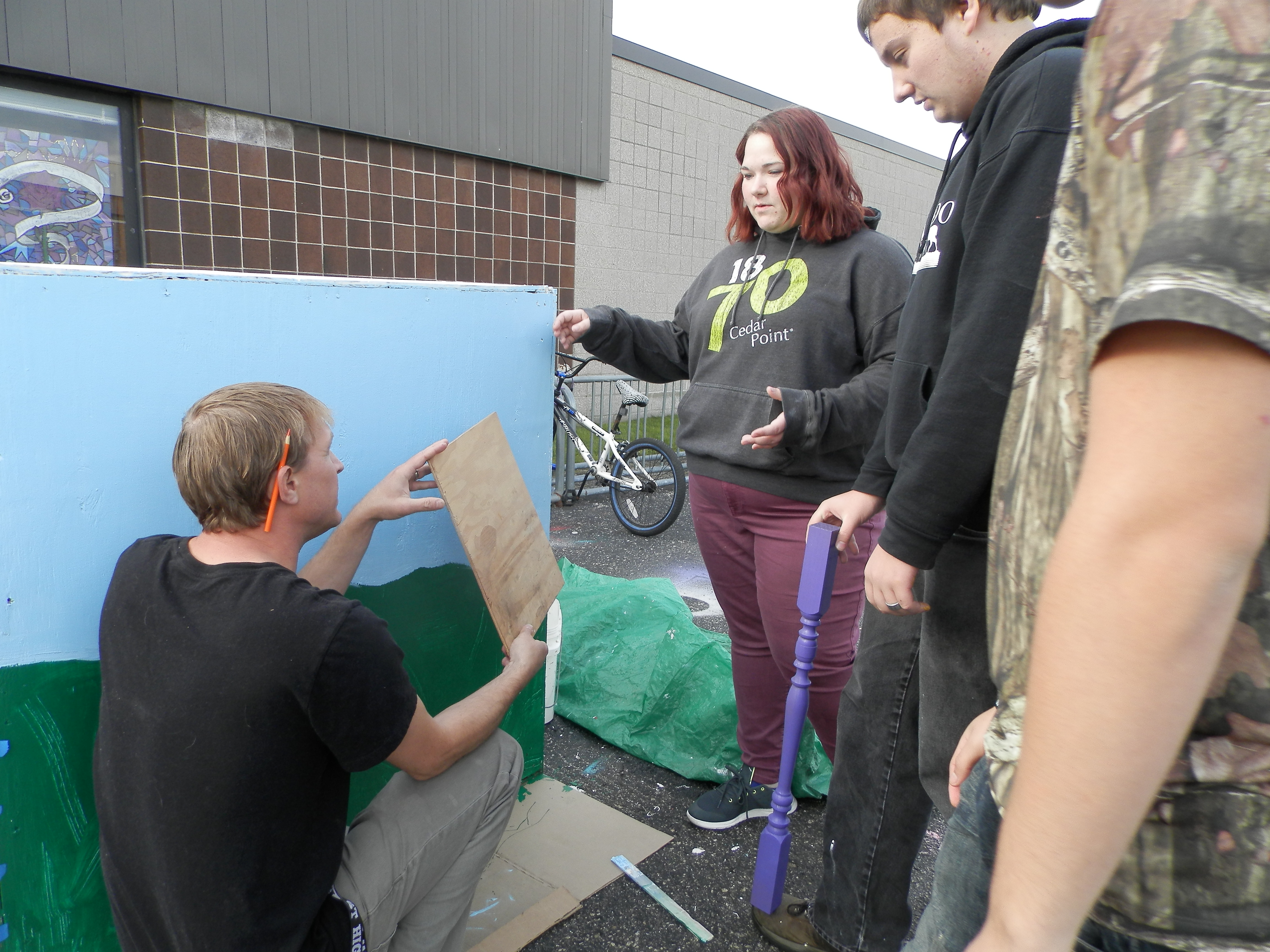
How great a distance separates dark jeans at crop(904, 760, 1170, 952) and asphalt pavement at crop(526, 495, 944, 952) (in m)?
1.26

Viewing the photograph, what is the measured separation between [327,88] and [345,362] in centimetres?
468

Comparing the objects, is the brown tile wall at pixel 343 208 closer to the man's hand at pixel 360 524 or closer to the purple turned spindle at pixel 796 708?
the man's hand at pixel 360 524

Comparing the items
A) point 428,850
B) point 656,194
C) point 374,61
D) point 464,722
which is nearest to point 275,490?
point 464,722

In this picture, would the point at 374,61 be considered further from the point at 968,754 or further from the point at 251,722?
the point at 968,754

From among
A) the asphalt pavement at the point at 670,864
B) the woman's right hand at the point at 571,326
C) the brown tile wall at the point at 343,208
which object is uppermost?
the brown tile wall at the point at 343,208

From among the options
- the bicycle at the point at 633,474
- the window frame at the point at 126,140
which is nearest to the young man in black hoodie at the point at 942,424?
the bicycle at the point at 633,474

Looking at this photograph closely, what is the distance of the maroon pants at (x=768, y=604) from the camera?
2188mm

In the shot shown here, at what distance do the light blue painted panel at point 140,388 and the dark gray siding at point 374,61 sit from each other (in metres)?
4.01

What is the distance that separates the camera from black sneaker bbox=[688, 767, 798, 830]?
2402 millimetres

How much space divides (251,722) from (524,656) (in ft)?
2.04

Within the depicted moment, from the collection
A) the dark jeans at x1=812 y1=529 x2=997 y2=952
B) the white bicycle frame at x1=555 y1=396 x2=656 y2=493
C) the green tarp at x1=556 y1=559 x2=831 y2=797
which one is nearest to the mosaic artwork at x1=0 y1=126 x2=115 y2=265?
the white bicycle frame at x1=555 y1=396 x2=656 y2=493

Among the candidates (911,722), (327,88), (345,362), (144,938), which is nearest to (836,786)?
(911,722)

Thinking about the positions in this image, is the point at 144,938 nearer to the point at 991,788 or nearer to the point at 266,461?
the point at 266,461

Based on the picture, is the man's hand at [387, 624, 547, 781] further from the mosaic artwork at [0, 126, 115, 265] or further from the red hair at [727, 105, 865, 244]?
the mosaic artwork at [0, 126, 115, 265]
